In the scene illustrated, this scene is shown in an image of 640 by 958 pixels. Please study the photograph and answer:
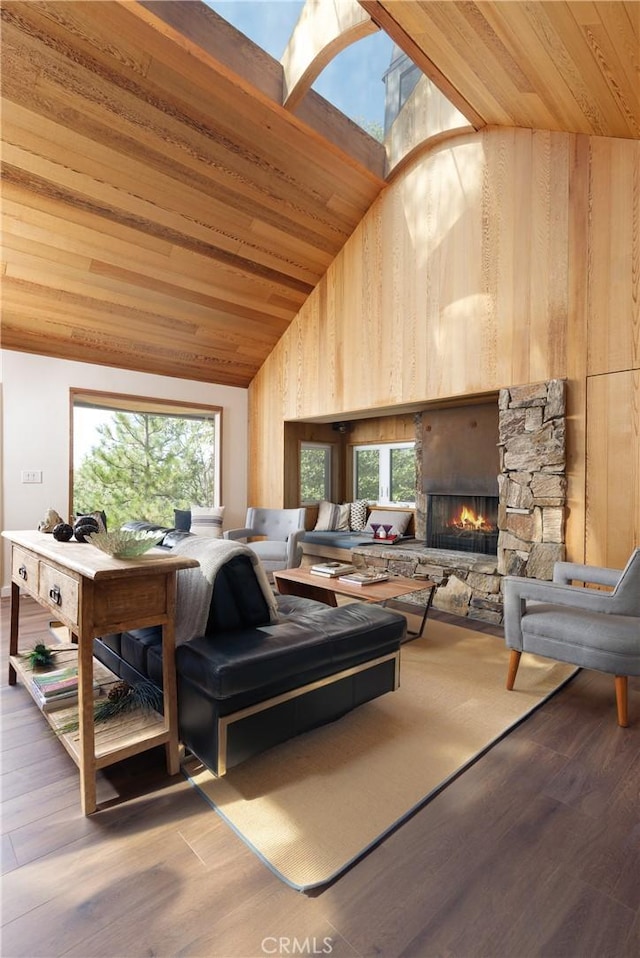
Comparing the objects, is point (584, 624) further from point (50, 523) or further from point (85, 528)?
point (50, 523)

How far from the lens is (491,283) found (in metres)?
4.00

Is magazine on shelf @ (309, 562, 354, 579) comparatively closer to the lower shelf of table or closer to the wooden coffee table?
the wooden coffee table

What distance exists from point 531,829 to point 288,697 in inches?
38.5

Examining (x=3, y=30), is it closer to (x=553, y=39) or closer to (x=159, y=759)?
(x=553, y=39)

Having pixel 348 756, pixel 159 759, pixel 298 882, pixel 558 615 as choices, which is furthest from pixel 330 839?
pixel 558 615

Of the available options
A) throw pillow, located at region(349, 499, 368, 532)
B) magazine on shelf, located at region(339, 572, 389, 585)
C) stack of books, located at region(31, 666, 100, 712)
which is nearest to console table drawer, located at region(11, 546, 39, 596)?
stack of books, located at region(31, 666, 100, 712)

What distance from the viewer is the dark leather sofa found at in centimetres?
183

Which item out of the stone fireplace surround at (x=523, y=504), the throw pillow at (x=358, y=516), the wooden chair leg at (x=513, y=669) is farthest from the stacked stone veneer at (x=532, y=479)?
the throw pillow at (x=358, y=516)

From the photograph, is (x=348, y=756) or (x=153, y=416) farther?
(x=153, y=416)

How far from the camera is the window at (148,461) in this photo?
634 cm

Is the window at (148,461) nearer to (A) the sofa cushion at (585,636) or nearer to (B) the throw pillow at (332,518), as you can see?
(B) the throw pillow at (332,518)

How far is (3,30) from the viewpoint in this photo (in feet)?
9.43

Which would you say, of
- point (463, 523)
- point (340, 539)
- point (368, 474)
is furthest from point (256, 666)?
point (368, 474)

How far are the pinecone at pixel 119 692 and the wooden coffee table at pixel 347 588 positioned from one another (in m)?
1.63
